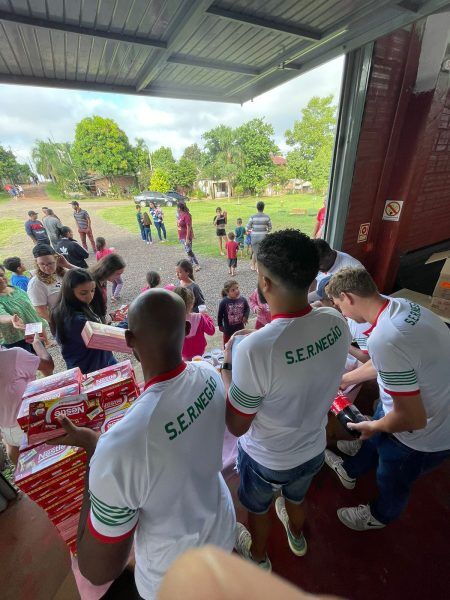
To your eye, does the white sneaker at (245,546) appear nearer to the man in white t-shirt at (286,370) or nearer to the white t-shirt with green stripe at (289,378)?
the man in white t-shirt at (286,370)

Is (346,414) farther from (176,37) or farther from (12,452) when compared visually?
(176,37)

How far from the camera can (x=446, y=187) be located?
412 centimetres

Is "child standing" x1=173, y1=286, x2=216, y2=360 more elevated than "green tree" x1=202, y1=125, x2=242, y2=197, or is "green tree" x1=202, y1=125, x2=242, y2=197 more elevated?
"green tree" x1=202, y1=125, x2=242, y2=197

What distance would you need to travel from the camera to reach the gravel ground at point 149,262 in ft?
18.3

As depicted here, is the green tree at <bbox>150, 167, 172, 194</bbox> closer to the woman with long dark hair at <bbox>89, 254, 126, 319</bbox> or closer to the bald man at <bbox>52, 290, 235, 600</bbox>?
the woman with long dark hair at <bbox>89, 254, 126, 319</bbox>

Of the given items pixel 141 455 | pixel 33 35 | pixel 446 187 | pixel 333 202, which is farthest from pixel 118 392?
pixel 446 187

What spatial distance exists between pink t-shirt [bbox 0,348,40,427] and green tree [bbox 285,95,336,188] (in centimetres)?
568

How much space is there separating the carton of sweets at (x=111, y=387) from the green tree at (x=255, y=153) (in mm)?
10445

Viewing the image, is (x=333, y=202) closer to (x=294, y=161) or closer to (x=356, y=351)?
(x=356, y=351)

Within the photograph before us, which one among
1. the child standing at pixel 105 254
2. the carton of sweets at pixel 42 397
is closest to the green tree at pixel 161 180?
the child standing at pixel 105 254

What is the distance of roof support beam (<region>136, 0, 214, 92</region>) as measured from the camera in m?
1.65

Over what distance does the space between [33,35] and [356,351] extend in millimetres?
3528

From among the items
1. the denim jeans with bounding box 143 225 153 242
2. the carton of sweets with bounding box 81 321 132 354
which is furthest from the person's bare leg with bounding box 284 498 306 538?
the denim jeans with bounding box 143 225 153 242

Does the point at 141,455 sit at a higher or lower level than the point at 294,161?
lower
